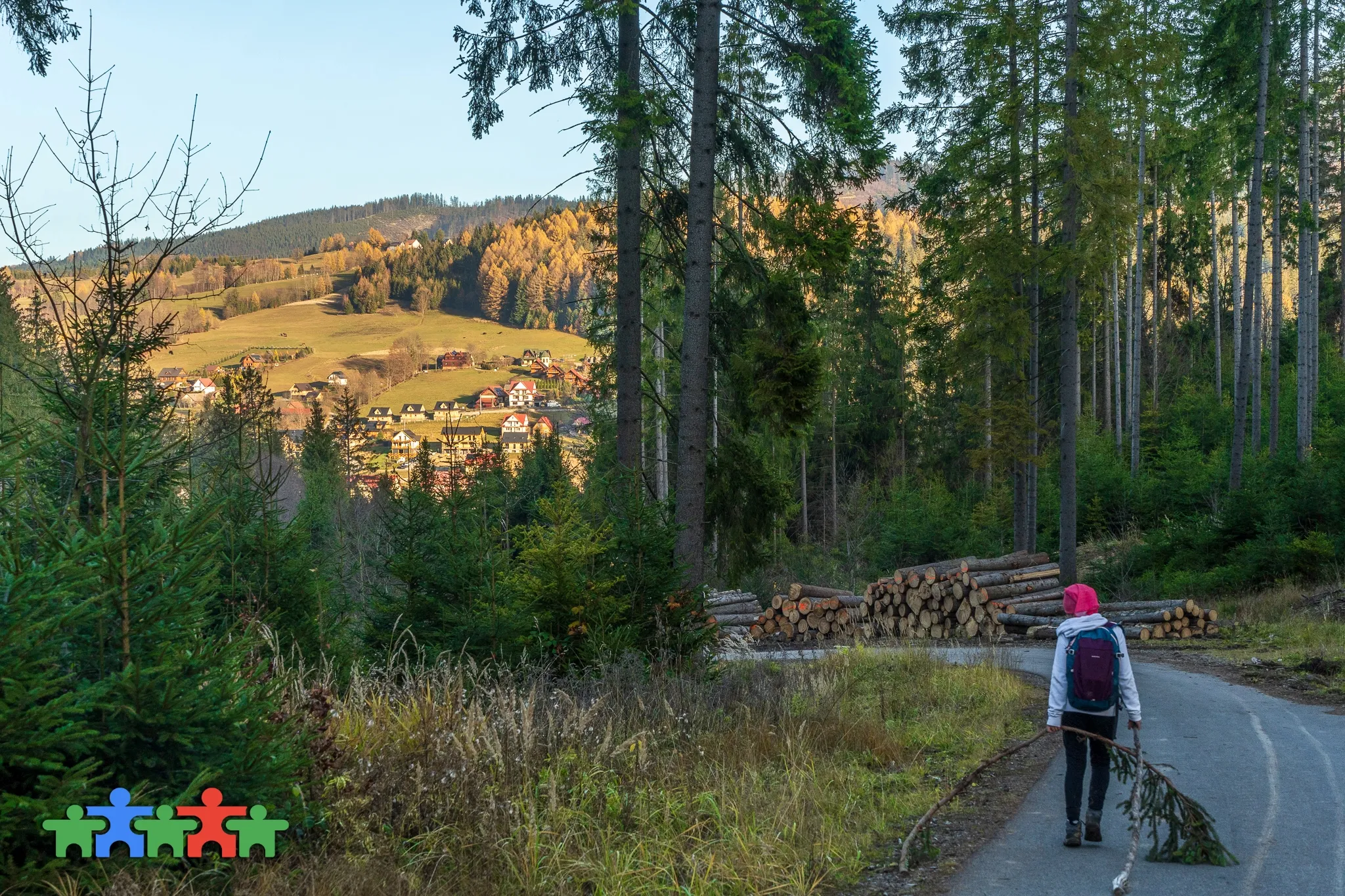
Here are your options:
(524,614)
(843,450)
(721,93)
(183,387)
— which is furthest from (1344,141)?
(183,387)

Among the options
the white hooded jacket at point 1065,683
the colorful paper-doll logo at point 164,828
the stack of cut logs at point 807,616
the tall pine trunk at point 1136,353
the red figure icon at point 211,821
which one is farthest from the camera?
the tall pine trunk at point 1136,353

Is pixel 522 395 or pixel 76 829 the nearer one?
pixel 76 829

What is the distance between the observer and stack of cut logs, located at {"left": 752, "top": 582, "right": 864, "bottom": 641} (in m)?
23.2

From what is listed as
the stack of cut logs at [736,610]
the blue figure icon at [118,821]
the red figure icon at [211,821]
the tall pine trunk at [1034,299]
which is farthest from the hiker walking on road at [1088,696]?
the tall pine trunk at [1034,299]

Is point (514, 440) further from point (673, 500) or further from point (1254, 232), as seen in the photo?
point (673, 500)

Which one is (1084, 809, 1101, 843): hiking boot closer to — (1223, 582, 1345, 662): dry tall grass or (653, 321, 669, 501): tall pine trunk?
(1223, 582, 1345, 662): dry tall grass

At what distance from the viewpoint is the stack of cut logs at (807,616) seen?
2317 centimetres

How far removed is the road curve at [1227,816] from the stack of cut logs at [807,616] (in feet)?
36.6

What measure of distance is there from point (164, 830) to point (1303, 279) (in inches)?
1132

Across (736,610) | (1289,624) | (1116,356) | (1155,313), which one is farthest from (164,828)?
(1155,313)

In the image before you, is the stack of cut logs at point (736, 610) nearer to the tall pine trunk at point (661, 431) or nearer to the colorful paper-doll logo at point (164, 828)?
the tall pine trunk at point (661, 431)

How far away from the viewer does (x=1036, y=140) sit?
25.5m

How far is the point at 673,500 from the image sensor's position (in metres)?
14.2

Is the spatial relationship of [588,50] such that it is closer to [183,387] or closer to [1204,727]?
[183,387]
